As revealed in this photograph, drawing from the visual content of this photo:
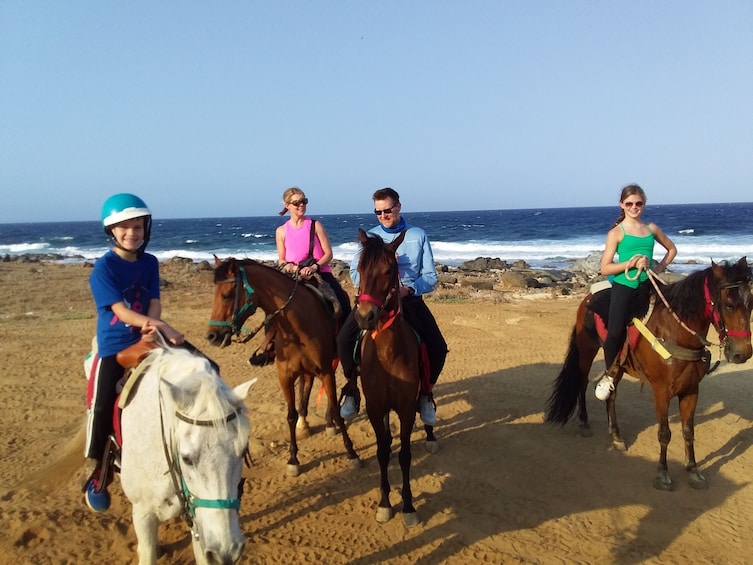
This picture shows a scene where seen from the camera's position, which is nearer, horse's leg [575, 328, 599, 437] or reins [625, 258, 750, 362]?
reins [625, 258, 750, 362]

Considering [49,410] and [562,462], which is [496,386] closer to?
[562,462]

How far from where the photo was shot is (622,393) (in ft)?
23.4

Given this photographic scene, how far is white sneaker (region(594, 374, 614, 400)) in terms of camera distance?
5.28 metres

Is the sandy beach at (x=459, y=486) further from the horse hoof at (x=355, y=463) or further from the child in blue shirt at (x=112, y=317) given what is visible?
the child in blue shirt at (x=112, y=317)

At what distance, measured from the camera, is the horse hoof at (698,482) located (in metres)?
4.57

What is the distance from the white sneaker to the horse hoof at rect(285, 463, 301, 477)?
3.26 meters

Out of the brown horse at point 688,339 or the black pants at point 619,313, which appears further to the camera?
the black pants at point 619,313

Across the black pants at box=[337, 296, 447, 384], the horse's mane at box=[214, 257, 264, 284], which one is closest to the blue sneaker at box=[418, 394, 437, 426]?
the black pants at box=[337, 296, 447, 384]

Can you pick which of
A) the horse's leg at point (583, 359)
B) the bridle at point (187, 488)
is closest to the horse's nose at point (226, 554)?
the bridle at point (187, 488)

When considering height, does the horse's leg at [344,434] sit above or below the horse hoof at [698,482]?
above

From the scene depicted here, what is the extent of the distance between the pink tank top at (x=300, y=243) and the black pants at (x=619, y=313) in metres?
3.13

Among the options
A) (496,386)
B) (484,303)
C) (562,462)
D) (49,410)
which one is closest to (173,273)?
(484,303)

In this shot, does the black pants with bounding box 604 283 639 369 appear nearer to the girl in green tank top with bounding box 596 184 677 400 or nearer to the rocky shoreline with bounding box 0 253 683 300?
the girl in green tank top with bounding box 596 184 677 400

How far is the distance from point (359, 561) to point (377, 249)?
7.53 ft
